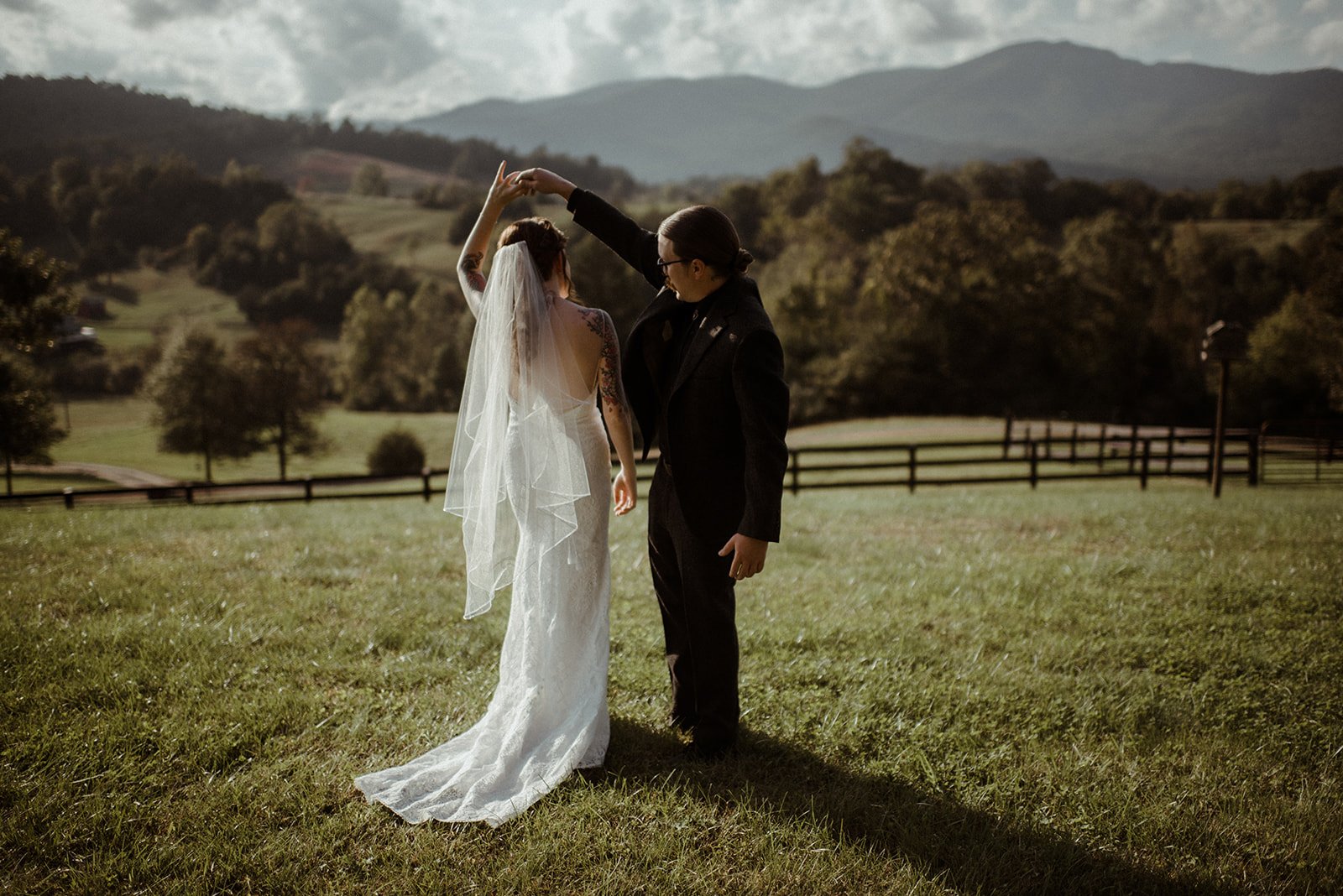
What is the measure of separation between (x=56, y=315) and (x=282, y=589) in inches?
755

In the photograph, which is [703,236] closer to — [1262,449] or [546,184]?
[546,184]

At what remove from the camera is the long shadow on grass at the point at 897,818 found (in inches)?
117

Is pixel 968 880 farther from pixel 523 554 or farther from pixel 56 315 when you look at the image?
pixel 56 315

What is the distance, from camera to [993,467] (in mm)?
24797

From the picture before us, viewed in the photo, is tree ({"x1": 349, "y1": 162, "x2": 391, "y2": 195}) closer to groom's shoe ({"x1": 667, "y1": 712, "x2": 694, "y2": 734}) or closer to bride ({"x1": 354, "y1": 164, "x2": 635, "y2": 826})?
bride ({"x1": 354, "y1": 164, "x2": 635, "y2": 826})

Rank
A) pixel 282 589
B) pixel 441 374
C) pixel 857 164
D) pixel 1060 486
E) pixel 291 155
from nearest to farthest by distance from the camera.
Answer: pixel 282 589, pixel 1060 486, pixel 441 374, pixel 857 164, pixel 291 155

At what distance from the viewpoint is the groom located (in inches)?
132

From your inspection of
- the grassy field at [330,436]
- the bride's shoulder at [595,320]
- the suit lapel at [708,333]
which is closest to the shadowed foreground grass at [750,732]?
the suit lapel at [708,333]

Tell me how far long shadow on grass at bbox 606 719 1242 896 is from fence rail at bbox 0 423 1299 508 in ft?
22.1

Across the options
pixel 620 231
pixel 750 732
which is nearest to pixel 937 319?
pixel 620 231

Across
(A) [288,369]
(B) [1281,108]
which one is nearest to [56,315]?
(A) [288,369]

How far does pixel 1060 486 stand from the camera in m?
18.6

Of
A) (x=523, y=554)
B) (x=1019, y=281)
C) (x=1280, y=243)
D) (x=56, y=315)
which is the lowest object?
(x=523, y=554)

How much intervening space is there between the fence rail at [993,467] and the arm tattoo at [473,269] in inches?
256
